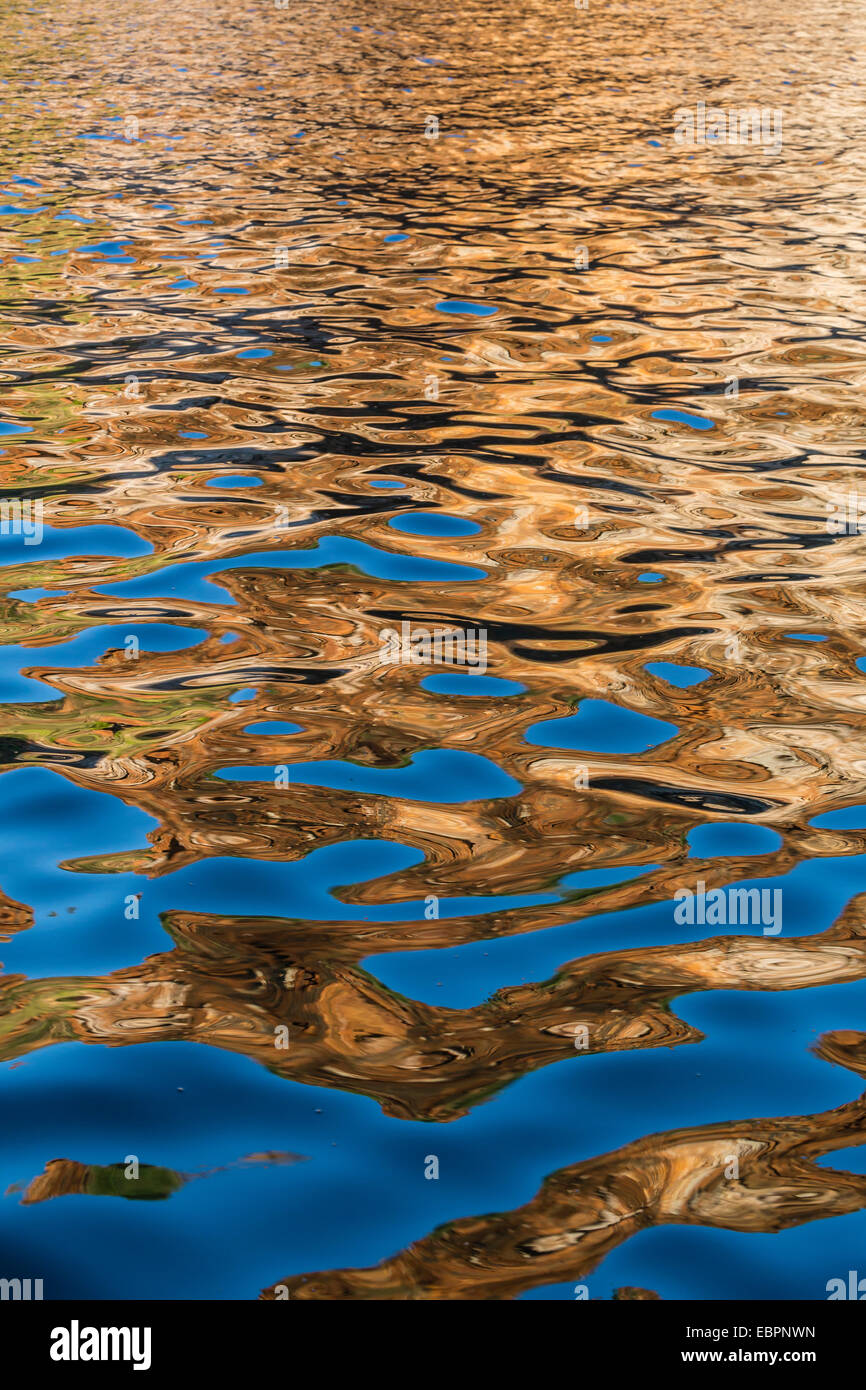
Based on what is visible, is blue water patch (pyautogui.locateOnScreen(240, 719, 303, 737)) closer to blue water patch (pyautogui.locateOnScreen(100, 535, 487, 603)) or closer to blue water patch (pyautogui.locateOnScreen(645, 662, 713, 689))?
blue water patch (pyautogui.locateOnScreen(100, 535, 487, 603))

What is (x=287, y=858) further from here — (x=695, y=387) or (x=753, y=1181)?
(x=695, y=387)

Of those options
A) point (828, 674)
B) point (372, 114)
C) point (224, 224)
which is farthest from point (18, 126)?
point (828, 674)

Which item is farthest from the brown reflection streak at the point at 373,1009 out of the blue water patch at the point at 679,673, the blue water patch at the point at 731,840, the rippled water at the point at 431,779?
the blue water patch at the point at 679,673

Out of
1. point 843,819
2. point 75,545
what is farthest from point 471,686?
point 75,545

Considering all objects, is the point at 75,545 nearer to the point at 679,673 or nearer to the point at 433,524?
the point at 433,524

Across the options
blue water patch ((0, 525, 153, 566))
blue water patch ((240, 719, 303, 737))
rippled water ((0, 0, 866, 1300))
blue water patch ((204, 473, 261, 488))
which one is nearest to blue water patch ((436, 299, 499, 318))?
rippled water ((0, 0, 866, 1300))

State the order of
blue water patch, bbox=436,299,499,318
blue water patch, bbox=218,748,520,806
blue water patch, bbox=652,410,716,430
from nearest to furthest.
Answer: blue water patch, bbox=218,748,520,806, blue water patch, bbox=652,410,716,430, blue water patch, bbox=436,299,499,318

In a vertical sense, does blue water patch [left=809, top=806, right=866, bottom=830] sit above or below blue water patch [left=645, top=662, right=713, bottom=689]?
below
